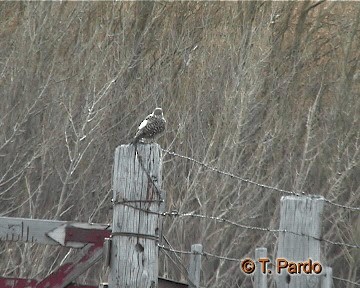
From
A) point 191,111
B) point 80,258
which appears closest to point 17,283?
point 80,258

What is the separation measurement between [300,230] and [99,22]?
13.5 m

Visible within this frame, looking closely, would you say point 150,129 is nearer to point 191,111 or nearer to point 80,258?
point 80,258

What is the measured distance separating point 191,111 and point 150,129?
41.7 feet

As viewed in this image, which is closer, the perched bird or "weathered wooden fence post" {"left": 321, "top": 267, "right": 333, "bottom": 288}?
the perched bird

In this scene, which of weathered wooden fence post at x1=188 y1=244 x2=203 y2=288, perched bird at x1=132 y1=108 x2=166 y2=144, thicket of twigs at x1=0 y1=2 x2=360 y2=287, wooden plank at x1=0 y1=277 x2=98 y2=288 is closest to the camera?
perched bird at x1=132 y1=108 x2=166 y2=144

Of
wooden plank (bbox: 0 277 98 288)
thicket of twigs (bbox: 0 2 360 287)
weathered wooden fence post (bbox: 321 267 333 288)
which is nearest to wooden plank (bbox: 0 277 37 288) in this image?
wooden plank (bbox: 0 277 98 288)

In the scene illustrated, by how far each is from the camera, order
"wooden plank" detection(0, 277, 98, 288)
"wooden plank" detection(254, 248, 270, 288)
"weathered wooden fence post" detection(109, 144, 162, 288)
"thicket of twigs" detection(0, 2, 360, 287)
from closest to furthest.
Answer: "weathered wooden fence post" detection(109, 144, 162, 288)
"wooden plank" detection(0, 277, 98, 288)
"wooden plank" detection(254, 248, 270, 288)
"thicket of twigs" detection(0, 2, 360, 287)

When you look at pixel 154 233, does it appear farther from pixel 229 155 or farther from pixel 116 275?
pixel 229 155

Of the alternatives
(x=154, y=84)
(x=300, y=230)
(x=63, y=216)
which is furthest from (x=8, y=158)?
(x=300, y=230)

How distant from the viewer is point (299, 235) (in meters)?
6.46

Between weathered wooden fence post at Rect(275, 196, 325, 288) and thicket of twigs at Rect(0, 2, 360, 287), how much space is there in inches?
373

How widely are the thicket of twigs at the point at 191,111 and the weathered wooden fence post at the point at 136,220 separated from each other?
983 cm

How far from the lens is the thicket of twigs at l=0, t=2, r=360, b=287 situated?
56.6 ft

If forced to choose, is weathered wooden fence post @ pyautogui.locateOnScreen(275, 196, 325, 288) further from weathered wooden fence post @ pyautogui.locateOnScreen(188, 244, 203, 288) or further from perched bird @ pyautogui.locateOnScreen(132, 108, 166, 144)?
perched bird @ pyautogui.locateOnScreen(132, 108, 166, 144)
